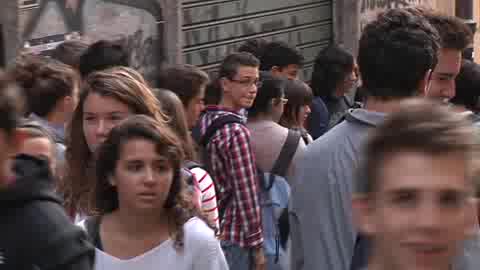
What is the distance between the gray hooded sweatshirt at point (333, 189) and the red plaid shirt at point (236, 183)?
2808mm

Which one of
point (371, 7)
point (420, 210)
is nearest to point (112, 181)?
point (420, 210)

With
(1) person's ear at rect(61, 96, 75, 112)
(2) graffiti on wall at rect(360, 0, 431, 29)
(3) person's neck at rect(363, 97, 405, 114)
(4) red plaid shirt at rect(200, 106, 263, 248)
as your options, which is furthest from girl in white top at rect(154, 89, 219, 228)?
(2) graffiti on wall at rect(360, 0, 431, 29)

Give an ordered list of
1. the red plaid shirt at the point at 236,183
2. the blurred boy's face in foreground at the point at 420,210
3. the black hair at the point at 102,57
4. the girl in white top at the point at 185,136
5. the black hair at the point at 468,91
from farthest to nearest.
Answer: the red plaid shirt at the point at 236,183 → the black hair at the point at 102,57 → the black hair at the point at 468,91 → the girl in white top at the point at 185,136 → the blurred boy's face in foreground at the point at 420,210

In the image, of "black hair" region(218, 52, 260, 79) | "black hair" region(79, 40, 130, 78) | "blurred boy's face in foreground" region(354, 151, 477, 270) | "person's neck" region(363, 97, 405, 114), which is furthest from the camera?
"black hair" region(218, 52, 260, 79)

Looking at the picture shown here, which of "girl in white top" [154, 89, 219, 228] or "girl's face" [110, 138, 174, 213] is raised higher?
"girl's face" [110, 138, 174, 213]

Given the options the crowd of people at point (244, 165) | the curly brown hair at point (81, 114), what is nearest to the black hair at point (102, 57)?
the crowd of people at point (244, 165)

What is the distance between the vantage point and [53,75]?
6.22 m

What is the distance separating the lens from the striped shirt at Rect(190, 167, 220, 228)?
5.66 metres

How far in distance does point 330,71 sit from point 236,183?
3104 mm

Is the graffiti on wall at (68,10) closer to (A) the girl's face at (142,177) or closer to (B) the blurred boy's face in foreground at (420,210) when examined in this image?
(A) the girl's face at (142,177)

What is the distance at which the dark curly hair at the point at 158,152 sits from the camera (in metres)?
4.58

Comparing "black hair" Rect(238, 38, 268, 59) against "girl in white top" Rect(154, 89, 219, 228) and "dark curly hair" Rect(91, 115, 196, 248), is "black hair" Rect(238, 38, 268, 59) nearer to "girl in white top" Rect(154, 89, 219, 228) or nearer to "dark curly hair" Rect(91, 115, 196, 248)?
"girl in white top" Rect(154, 89, 219, 228)

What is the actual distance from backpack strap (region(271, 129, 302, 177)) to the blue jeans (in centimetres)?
51

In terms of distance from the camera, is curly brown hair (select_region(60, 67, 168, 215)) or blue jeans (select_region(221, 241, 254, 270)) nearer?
curly brown hair (select_region(60, 67, 168, 215))
